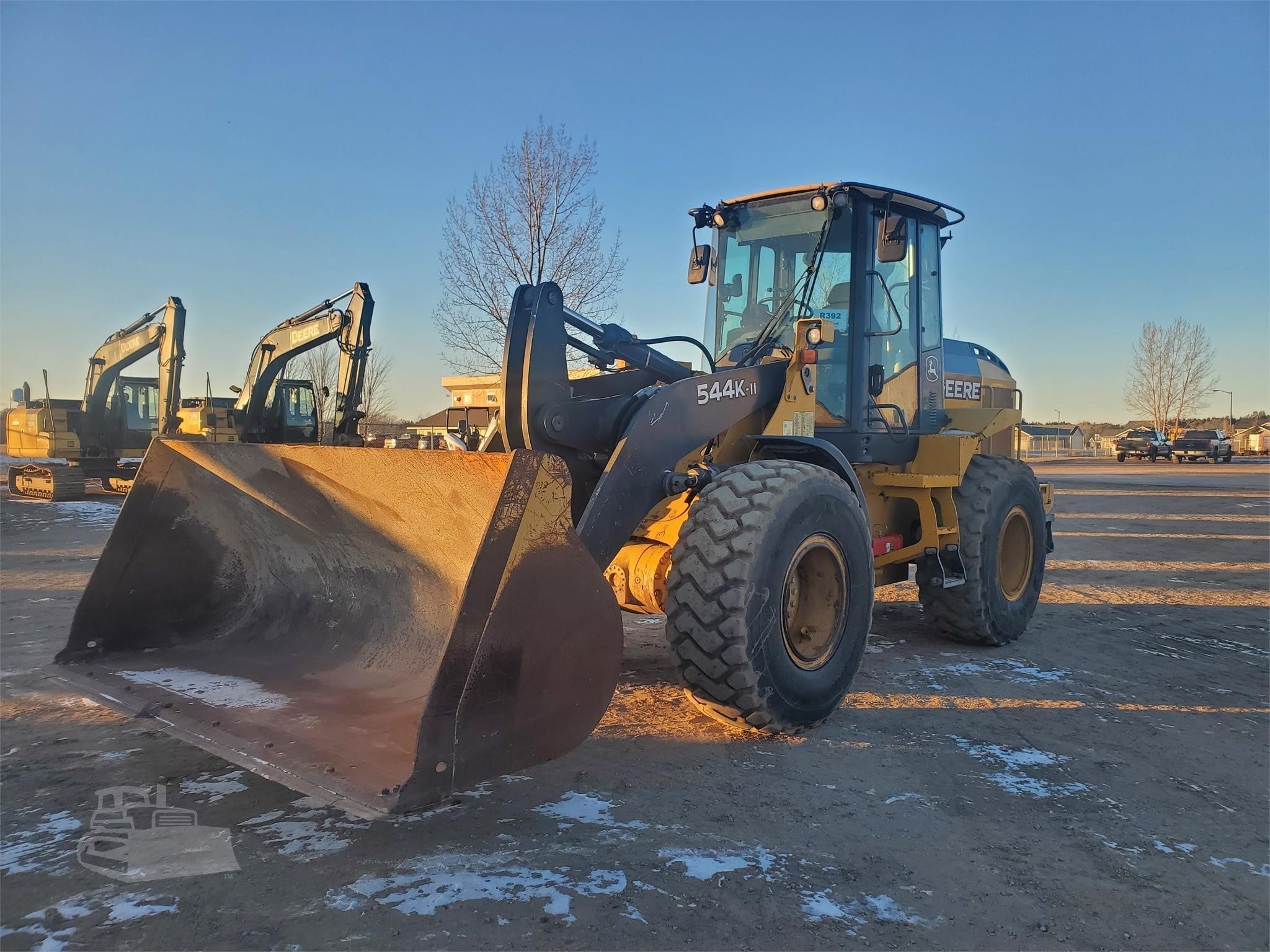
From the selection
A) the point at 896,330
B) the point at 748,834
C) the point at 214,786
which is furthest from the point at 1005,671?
the point at 214,786

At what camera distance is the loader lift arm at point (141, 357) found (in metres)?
19.2

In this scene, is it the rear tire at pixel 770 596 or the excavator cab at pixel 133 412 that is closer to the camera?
the rear tire at pixel 770 596

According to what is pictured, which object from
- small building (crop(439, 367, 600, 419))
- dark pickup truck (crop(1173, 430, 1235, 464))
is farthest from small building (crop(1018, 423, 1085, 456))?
small building (crop(439, 367, 600, 419))

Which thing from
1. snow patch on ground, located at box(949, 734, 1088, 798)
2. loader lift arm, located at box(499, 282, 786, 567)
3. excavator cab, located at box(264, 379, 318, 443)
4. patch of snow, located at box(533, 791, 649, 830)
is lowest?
snow patch on ground, located at box(949, 734, 1088, 798)

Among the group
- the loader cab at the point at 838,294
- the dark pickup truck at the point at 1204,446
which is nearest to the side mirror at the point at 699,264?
the loader cab at the point at 838,294

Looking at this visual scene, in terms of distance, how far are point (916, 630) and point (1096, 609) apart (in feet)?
7.37

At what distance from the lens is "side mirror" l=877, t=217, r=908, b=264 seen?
5406 mm

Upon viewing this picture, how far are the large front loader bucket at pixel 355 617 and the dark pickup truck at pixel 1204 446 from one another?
50.8 meters

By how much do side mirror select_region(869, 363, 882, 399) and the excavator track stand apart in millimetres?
20310

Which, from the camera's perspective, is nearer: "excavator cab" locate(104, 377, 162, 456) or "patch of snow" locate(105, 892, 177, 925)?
"patch of snow" locate(105, 892, 177, 925)

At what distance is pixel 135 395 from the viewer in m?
22.1

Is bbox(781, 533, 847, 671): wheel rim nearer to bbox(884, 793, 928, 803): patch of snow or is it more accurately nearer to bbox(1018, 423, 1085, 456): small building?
bbox(884, 793, 928, 803): patch of snow

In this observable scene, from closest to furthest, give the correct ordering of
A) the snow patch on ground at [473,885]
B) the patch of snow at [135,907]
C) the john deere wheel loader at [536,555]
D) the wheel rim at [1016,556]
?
the patch of snow at [135,907]
the snow patch on ground at [473,885]
the john deere wheel loader at [536,555]
the wheel rim at [1016,556]

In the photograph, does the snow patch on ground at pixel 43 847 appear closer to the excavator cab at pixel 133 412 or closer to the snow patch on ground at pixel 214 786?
the snow patch on ground at pixel 214 786
